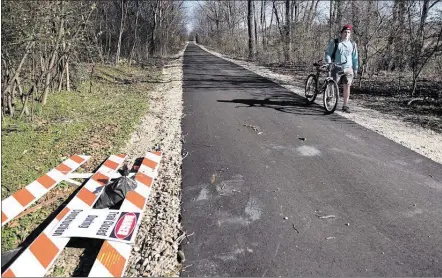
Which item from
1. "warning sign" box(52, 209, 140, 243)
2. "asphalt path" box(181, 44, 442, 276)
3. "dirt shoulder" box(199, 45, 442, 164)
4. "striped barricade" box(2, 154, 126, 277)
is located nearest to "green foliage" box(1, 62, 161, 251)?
"striped barricade" box(2, 154, 126, 277)

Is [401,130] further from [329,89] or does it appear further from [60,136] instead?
[60,136]

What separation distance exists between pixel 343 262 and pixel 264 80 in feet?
38.5

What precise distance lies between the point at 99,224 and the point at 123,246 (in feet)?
1.56

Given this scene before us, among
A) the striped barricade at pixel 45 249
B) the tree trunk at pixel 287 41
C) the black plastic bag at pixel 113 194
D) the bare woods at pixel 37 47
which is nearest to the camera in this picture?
the striped barricade at pixel 45 249

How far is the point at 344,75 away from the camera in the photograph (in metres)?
7.96

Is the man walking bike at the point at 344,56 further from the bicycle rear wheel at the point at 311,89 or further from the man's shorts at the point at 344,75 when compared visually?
the bicycle rear wheel at the point at 311,89

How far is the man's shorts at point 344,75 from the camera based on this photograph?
7930 mm

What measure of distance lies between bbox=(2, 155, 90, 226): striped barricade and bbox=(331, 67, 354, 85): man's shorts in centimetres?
614

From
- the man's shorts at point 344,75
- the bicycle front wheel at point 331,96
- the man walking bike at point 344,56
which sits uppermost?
the man walking bike at point 344,56

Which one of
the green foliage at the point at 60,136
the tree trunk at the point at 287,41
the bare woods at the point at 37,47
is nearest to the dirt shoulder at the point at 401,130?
the green foliage at the point at 60,136

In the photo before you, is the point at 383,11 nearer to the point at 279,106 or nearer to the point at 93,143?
the point at 279,106

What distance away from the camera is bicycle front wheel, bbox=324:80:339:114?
778cm

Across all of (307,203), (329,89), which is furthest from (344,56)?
(307,203)

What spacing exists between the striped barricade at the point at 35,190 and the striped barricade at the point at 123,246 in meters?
1.07
